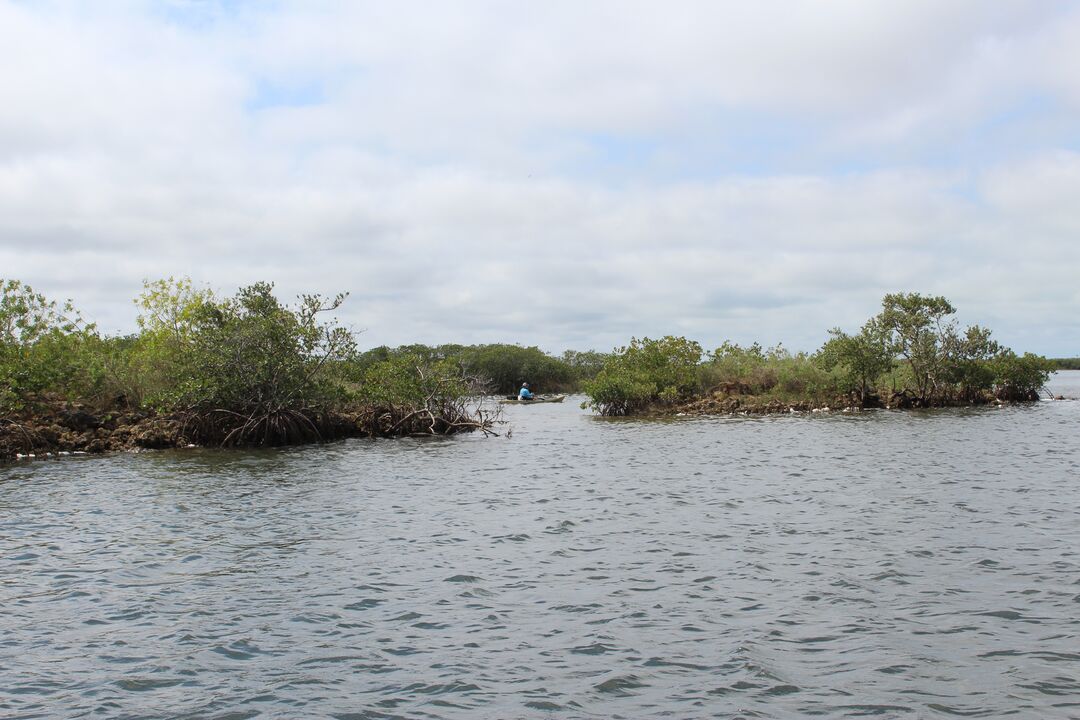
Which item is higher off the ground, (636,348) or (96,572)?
(636,348)

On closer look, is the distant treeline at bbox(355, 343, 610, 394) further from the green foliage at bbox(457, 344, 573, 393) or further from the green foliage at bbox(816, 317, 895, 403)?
the green foliage at bbox(816, 317, 895, 403)

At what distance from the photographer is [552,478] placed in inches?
977

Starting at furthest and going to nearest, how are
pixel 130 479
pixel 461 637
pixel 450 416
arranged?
pixel 450 416 → pixel 130 479 → pixel 461 637

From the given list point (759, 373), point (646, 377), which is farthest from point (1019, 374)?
point (646, 377)

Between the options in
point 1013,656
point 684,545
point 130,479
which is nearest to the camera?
point 1013,656

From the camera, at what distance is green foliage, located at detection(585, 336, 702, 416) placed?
173 ft

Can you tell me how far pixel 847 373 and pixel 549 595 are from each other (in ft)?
147

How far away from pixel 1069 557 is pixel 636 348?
4298 centimetres

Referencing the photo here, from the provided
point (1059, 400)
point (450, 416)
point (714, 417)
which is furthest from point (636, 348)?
point (1059, 400)

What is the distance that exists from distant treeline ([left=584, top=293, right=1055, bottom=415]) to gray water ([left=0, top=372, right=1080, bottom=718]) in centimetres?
2830

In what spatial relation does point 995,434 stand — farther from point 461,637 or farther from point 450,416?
point 461,637

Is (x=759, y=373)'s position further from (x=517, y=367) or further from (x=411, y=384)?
(x=517, y=367)

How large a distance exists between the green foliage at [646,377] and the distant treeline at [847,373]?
67 mm

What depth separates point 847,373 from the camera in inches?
2060
